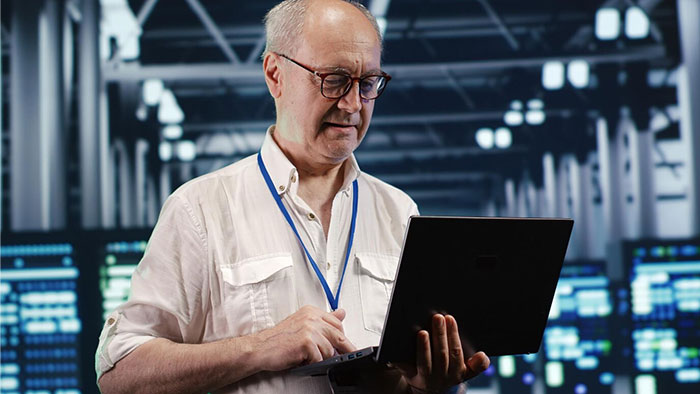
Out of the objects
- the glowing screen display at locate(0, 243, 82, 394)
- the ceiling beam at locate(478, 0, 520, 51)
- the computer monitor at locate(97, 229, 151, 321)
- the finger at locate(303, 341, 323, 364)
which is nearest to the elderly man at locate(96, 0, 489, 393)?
the finger at locate(303, 341, 323, 364)

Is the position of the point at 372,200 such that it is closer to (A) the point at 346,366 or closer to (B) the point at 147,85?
(A) the point at 346,366

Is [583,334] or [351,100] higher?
[351,100]

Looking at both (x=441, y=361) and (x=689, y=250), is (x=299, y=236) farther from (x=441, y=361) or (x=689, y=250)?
(x=689, y=250)

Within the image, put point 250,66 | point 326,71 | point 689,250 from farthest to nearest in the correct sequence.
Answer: point 250,66 < point 689,250 < point 326,71

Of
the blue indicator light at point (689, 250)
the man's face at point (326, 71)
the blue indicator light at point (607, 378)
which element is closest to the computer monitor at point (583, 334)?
the blue indicator light at point (607, 378)

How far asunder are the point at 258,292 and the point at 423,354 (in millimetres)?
305

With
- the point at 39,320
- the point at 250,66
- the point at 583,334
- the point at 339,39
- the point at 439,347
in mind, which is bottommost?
the point at 583,334

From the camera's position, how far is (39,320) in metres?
4.20

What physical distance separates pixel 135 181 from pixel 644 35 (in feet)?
11.2

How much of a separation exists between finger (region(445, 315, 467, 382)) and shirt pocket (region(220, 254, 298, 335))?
0.93 ft

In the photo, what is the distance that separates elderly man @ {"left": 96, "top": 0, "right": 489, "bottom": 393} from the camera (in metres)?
1.33

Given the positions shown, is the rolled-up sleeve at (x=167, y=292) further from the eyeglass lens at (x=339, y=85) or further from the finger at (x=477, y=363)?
the finger at (x=477, y=363)

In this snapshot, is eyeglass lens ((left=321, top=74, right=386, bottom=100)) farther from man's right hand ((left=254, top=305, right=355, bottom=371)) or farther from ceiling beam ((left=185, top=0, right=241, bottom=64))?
ceiling beam ((left=185, top=0, right=241, bottom=64))

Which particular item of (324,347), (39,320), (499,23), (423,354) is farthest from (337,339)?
(499,23)
